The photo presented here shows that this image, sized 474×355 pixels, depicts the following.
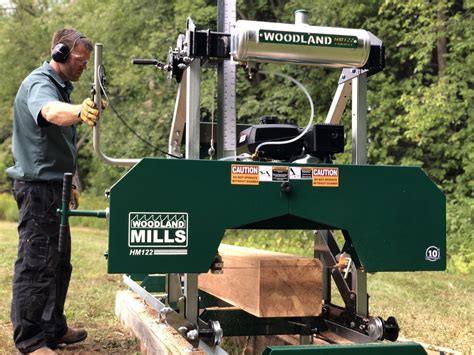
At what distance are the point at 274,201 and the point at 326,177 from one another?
264 millimetres

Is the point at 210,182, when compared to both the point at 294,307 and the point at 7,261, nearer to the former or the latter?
the point at 294,307

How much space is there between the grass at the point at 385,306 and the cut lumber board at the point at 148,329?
0.13 meters

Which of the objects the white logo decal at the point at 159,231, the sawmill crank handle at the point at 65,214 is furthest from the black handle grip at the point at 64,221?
the white logo decal at the point at 159,231

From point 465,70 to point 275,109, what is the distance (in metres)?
4.65

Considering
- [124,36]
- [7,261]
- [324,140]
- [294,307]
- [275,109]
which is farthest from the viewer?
[124,36]

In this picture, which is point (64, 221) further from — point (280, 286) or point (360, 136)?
point (360, 136)

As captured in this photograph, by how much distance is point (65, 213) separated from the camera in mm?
2730

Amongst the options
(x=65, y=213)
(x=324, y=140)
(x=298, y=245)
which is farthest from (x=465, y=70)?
(x=65, y=213)

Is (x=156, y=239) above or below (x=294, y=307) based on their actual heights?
above

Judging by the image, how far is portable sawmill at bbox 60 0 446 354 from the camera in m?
2.43

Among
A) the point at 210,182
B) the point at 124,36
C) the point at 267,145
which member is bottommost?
the point at 210,182

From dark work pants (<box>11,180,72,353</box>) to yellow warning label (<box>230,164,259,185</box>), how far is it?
4.76 ft

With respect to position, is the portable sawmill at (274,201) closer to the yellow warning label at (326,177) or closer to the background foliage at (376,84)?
the yellow warning label at (326,177)

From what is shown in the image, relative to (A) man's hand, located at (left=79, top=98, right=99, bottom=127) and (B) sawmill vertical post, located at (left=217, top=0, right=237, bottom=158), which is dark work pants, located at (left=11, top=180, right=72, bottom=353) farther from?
(B) sawmill vertical post, located at (left=217, top=0, right=237, bottom=158)
